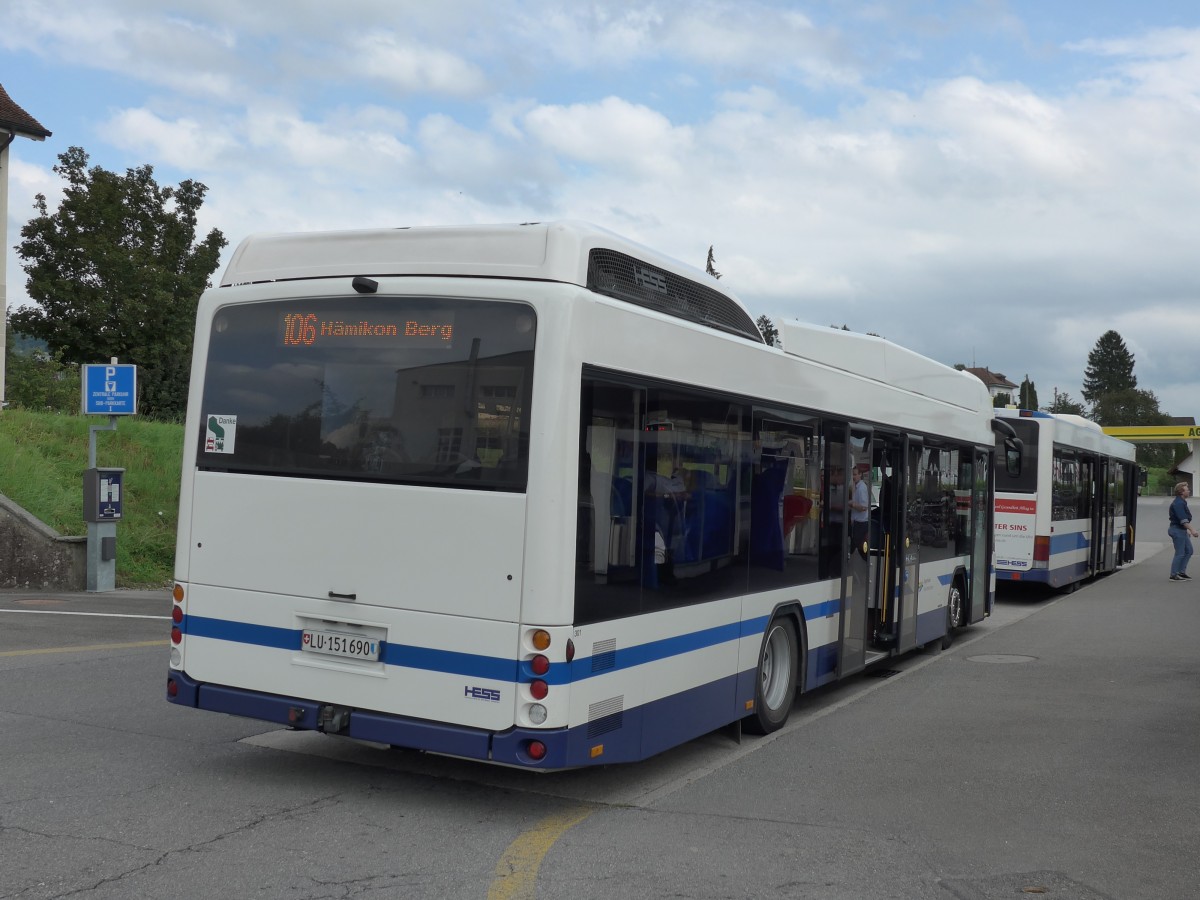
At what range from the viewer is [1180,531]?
23172 mm

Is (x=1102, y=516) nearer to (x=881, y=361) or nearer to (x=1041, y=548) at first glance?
(x=1041, y=548)

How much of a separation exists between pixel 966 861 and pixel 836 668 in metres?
3.95

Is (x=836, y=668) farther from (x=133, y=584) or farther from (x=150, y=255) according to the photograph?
(x=150, y=255)

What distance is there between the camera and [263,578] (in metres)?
6.62

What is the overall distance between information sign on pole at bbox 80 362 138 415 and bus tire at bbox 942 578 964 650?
1138cm

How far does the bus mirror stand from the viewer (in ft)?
49.7

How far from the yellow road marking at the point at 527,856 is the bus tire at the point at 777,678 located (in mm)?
2217

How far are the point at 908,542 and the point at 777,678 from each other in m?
3.26

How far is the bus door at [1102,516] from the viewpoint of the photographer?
2256 cm

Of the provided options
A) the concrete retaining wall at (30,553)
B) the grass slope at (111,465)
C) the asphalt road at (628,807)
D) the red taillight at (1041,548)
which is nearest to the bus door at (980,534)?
the asphalt road at (628,807)

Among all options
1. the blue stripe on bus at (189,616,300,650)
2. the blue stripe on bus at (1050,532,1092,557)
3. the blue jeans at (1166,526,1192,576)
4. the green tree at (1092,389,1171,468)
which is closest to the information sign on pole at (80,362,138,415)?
the blue stripe on bus at (189,616,300,650)

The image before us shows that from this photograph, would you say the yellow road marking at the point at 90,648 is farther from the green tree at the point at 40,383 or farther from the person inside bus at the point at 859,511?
the green tree at the point at 40,383

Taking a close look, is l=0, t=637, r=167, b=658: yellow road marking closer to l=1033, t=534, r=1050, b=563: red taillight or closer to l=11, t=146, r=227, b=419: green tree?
l=1033, t=534, r=1050, b=563: red taillight

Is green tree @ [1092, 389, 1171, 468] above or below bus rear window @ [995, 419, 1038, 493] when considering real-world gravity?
above
